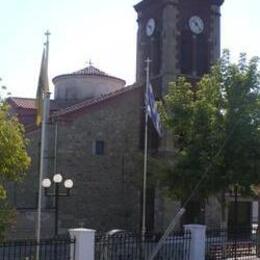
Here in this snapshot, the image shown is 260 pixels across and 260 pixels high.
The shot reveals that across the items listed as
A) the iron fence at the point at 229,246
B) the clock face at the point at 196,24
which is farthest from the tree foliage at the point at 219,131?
the clock face at the point at 196,24

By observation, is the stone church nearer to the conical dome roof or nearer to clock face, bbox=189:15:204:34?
clock face, bbox=189:15:204:34

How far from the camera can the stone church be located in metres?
30.9

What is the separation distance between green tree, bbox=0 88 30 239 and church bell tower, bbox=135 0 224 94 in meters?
19.2

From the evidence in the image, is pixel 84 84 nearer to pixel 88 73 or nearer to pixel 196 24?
pixel 88 73

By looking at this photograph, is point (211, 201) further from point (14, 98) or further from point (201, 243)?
point (201, 243)

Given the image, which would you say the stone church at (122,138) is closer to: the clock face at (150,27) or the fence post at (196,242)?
the clock face at (150,27)

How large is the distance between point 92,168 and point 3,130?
18182 millimetres

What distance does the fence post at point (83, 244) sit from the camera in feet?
48.1

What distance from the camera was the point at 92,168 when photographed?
31906mm

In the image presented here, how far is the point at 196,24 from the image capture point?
1380 inches

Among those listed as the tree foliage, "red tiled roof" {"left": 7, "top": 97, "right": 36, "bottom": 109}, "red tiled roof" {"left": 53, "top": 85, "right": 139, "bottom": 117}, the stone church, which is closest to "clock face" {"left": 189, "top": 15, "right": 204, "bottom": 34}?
the stone church

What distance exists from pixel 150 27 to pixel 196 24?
2.52 metres

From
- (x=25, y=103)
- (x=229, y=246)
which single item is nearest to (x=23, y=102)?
(x=25, y=103)

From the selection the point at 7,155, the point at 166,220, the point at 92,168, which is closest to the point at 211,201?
the point at 166,220
